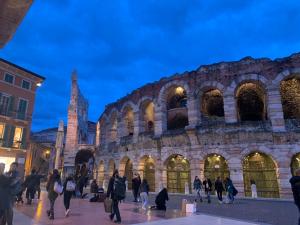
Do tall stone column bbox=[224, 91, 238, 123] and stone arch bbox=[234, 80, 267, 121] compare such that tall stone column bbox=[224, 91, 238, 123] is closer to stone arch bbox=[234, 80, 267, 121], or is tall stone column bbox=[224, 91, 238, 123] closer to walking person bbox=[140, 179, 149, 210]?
stone arch bbox=[234, 80, 267, 121]

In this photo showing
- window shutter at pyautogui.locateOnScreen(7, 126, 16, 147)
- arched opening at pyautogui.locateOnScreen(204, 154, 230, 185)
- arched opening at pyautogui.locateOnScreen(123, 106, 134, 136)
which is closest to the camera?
arched opening at pyautogui.locateOnScreen(204, 154, 230, 185)

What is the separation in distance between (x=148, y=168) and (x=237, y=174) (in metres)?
8.37

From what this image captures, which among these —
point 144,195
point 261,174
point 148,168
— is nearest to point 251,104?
point 261,174

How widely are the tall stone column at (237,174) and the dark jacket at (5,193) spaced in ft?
49.1

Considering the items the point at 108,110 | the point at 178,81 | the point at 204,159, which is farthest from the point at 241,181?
the point at 108,110

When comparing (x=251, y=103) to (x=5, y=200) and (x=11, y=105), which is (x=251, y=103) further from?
(x=11, y=105)

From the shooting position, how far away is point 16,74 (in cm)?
2512

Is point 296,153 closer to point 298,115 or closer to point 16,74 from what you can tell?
point 298,115

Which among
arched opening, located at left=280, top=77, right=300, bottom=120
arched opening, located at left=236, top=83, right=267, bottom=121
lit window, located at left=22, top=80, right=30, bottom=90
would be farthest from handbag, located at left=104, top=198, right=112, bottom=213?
lit window, located at left=22, top=80, right=30, bottom=90

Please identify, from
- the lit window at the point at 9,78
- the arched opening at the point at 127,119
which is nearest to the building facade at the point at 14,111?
the lit window at the point at 9,78

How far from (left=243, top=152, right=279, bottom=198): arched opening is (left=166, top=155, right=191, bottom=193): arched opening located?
4510 millimetres

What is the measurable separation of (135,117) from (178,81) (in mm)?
5746

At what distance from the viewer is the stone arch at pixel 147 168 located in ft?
70.9

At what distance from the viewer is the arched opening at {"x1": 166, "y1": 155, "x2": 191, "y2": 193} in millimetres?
19469
